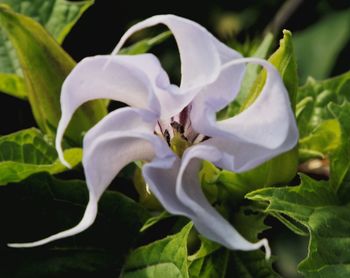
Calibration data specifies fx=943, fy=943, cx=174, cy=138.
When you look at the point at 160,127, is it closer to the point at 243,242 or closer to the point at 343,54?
the point at 243,242

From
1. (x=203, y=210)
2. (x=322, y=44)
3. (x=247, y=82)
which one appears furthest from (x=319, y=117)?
(x=322, y=44)

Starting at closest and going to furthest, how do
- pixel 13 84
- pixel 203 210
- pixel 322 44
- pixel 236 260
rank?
pixel 203 210, pixel 236 260, pixel 13 84, pixel 322 44

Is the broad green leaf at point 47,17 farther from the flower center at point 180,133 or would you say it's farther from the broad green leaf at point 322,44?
the broad green leaf at point 322,44

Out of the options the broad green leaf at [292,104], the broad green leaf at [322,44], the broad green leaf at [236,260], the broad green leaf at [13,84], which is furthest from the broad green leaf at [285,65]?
the broad green leaf at [322,44]

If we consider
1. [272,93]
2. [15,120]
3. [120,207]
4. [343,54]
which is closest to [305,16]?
[343,54]

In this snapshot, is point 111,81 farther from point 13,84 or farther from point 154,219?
point 13,84

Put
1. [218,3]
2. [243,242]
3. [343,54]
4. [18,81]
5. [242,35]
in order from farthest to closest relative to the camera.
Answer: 1. [218,3]
2. [343,54]
3. [242,35]
4. [18,81]
5. [243,242]

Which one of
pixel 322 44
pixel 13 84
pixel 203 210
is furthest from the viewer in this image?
pixel 322 44
